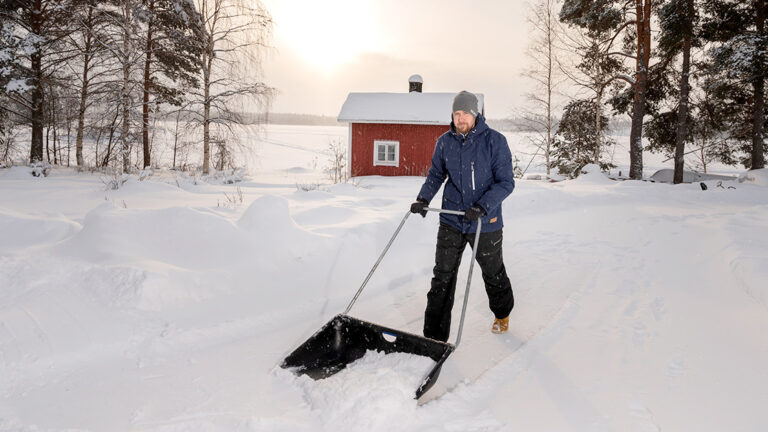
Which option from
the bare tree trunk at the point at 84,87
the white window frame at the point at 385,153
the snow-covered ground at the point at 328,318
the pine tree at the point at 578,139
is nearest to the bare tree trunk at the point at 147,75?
the bare tree trunk at the point at 84,87

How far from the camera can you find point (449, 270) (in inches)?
134

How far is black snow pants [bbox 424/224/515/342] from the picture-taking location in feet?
11.1

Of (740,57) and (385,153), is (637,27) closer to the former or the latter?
(740,57)

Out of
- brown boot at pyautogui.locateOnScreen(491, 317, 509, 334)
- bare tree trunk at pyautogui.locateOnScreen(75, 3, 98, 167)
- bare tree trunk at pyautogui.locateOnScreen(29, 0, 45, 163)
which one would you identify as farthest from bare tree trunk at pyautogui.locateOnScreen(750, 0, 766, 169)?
bare tree trunk at pyautogui.locateOnScreen(29, 0, 45, 163)

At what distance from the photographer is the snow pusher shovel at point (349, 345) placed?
2.90 metres

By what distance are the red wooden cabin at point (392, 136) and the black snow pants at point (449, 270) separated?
51.3ft

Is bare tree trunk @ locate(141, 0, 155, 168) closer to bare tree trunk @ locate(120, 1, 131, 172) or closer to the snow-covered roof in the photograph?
bare tree trunk @ locate(120, 1, 131, 172)

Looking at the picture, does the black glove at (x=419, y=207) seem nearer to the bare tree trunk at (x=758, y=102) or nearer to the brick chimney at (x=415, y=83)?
the bare tree trunk at (x=758, y=102)

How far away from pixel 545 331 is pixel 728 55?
16.5 metres

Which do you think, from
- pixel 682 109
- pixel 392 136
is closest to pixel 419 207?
pixel 392 136

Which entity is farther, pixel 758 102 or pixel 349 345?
pixel 758 102

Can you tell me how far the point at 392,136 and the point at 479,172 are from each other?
53.9ft

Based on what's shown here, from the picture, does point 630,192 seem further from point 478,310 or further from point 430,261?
point 478,310

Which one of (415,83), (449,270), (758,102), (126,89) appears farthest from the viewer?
(415,83)
